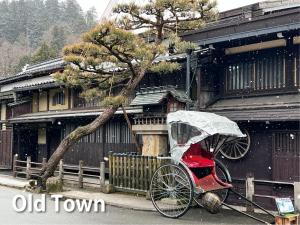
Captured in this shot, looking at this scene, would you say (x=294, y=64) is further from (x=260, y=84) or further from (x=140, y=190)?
(x=140, y=190)

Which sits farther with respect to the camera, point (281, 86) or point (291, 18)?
point (281, 86)

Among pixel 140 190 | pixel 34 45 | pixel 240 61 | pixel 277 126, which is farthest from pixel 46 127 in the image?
pixel 34 45

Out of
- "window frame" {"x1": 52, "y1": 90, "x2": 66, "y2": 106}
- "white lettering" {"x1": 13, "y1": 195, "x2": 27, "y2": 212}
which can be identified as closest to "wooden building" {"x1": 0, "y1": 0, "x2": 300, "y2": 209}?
"white lettering" {"x1": 13, "y1": 195, "x2": 27, "y2": 212}

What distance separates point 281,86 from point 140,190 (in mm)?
5591

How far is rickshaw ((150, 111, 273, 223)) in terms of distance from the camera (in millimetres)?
10109

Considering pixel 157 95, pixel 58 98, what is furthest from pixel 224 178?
pixel 58 98

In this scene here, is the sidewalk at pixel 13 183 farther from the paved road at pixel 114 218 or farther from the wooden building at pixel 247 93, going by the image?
the paved road at pixel 114 218

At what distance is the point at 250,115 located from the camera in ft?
40.0

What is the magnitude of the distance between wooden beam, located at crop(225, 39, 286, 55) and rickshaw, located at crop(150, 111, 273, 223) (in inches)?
139

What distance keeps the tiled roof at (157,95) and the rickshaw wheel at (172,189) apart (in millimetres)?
3678

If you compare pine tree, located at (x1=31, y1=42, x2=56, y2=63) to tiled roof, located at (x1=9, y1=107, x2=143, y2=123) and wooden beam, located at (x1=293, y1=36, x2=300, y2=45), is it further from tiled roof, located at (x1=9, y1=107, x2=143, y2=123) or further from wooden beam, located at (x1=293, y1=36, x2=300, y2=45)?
wooden beam, located at (x1=293, y1=36, x2=300, y2=45)

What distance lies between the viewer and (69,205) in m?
12.8

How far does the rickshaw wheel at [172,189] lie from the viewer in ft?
33.0

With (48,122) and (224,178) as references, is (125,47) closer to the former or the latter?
(224,178)
